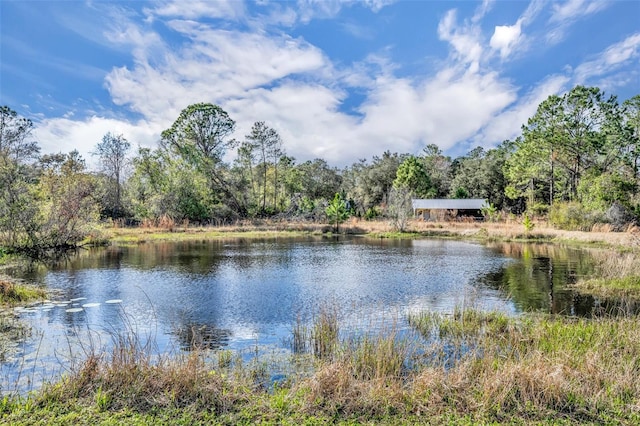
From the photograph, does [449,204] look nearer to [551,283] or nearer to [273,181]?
[273,181]

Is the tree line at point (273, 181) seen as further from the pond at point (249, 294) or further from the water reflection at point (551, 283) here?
the water reflection at point (551, 283)

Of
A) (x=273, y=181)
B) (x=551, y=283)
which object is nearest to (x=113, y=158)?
(x=273, y=181)

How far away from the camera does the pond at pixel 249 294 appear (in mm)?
9250

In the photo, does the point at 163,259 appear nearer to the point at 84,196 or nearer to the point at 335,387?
the point at 84,196

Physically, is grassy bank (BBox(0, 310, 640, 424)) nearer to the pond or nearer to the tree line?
the pond

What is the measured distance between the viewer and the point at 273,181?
63.3m

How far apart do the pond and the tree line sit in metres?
5.57

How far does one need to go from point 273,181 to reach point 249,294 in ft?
163

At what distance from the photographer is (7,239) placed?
80.8ft

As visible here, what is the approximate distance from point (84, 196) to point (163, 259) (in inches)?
395

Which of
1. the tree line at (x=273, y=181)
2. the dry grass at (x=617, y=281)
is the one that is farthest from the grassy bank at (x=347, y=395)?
the tree line at (x=273, y=181)

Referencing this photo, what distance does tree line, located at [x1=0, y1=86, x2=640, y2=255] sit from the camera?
2830 centimetres

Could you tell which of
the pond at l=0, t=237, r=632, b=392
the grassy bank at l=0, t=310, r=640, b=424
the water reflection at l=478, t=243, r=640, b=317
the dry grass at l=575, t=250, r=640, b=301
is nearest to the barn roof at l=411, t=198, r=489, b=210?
the water reflection at l=478, t=243, r=640, b=317

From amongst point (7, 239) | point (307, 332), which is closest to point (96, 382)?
point (307, 332)
